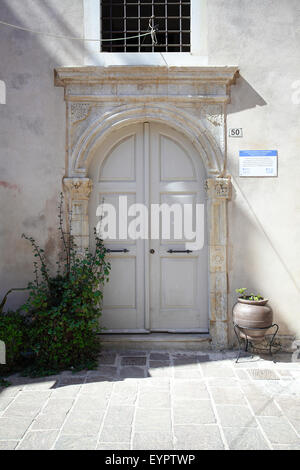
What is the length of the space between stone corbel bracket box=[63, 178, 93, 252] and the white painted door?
161 mm

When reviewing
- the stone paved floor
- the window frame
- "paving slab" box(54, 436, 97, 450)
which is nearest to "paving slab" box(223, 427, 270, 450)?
the stone paved floor

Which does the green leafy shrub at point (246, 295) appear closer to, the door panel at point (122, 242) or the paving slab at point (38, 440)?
the door panel at point (122, 242)

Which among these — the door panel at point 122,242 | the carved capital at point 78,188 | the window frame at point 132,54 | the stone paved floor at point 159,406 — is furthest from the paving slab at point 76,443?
the window frame at point 132,54

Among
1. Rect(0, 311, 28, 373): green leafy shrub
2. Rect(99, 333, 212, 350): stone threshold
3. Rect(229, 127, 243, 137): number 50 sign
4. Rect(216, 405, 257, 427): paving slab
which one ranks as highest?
Rect(229, 127, 243, 137): number 50 sign

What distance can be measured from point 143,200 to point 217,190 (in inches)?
36.4

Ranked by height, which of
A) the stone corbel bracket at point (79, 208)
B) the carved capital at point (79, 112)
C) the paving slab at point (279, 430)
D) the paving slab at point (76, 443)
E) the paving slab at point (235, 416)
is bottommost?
the paving slab at point (279, 430)

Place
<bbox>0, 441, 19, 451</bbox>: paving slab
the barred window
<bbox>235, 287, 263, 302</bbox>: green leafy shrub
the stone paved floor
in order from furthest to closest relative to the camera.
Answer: the barred window
<bbox>235, 287, 263, 302</bbox>: green leafy shrub
the stone paved floor
<bbox>0, 441, 19, 451</bbox>: paving slab

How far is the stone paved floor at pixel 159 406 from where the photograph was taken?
9.39 feet

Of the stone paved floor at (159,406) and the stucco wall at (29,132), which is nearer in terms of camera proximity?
the stone paved floor at (159,406)

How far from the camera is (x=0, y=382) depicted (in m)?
3.87

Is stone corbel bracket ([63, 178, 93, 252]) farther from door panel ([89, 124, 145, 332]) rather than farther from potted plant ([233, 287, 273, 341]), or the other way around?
potted plant ([233, 287, 273, 341])

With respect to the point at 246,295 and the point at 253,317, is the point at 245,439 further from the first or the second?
Answer: the point at 246,295

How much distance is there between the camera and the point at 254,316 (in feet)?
14.5

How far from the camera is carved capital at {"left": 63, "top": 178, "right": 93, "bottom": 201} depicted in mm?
4789
